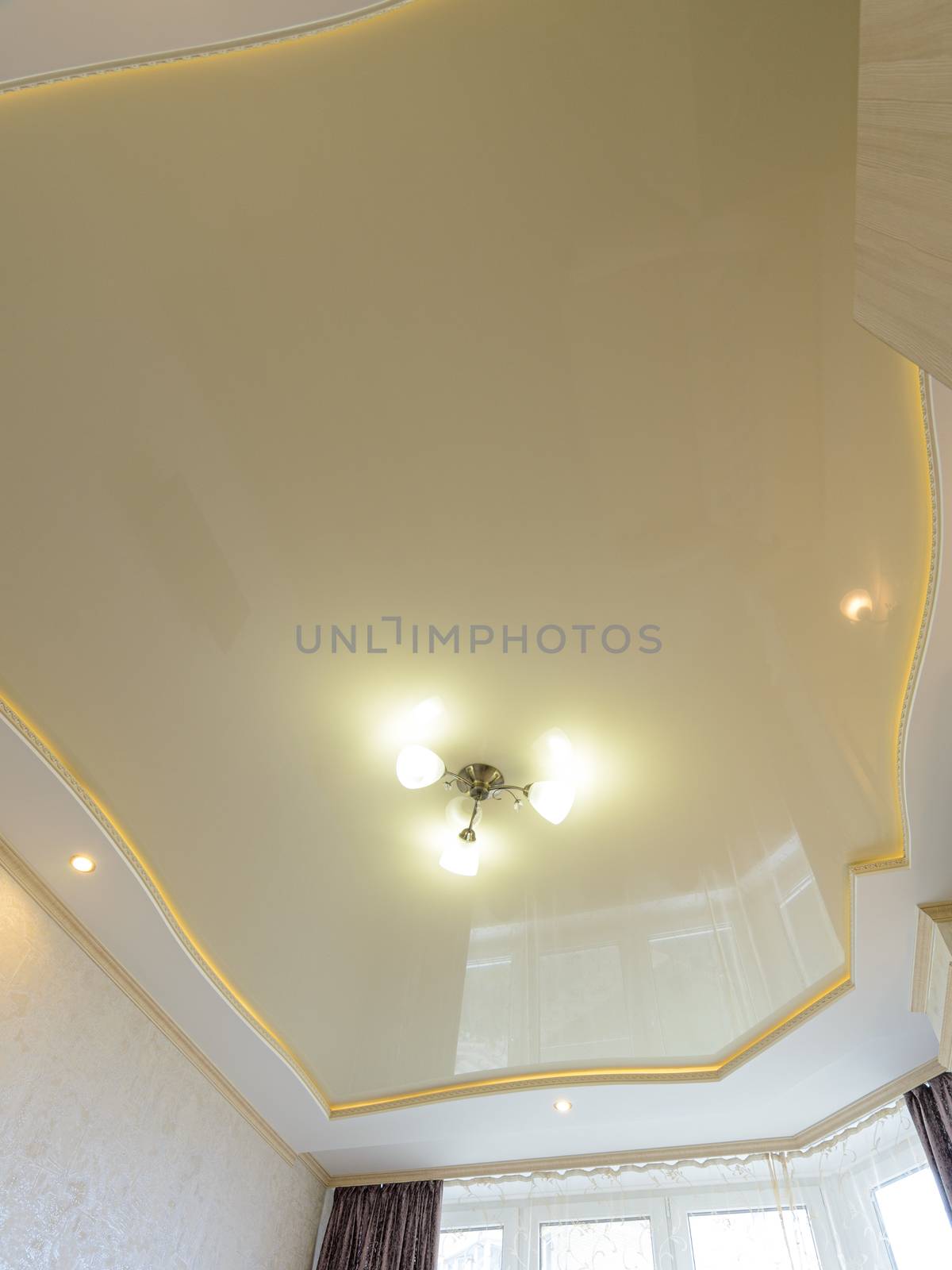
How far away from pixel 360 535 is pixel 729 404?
0.89m

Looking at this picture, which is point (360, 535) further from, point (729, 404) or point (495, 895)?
point (495, 895)

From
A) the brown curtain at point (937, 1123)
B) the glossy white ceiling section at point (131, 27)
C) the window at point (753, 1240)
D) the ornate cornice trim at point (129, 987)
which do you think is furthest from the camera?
the window at point (753, 1240)

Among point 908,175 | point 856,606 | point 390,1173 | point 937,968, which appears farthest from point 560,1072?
point 908,175

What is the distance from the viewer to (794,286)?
1646mm

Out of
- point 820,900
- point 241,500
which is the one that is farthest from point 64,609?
point 820,900

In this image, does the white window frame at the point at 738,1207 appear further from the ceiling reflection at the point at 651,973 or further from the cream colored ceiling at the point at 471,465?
the cream colored ceiling at the point at 471,465

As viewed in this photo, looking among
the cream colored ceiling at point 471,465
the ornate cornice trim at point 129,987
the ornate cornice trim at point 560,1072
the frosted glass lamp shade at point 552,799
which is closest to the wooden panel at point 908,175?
the cream colored ceiling at point 471,465

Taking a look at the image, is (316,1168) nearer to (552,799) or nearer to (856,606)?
(552,799)

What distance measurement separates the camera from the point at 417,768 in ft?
7.77

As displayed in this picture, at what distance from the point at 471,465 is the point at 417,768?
0.89m

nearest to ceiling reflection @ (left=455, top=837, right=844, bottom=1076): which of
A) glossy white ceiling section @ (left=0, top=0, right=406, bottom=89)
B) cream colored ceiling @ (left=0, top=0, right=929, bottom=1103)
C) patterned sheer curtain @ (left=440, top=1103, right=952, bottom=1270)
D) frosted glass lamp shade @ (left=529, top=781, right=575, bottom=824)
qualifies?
cream colored ceiling @ (left=0, top=0, right=929, bottom=1103)

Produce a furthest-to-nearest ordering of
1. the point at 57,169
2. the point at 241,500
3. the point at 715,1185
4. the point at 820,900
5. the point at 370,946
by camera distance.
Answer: the point at 715,1185 < the point at 370,946 < the point at 820,900 < the point at 241,500 < the point at 57,169

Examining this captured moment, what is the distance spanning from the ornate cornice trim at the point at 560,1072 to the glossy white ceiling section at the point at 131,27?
113 mm

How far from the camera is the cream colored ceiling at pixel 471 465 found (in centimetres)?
149
